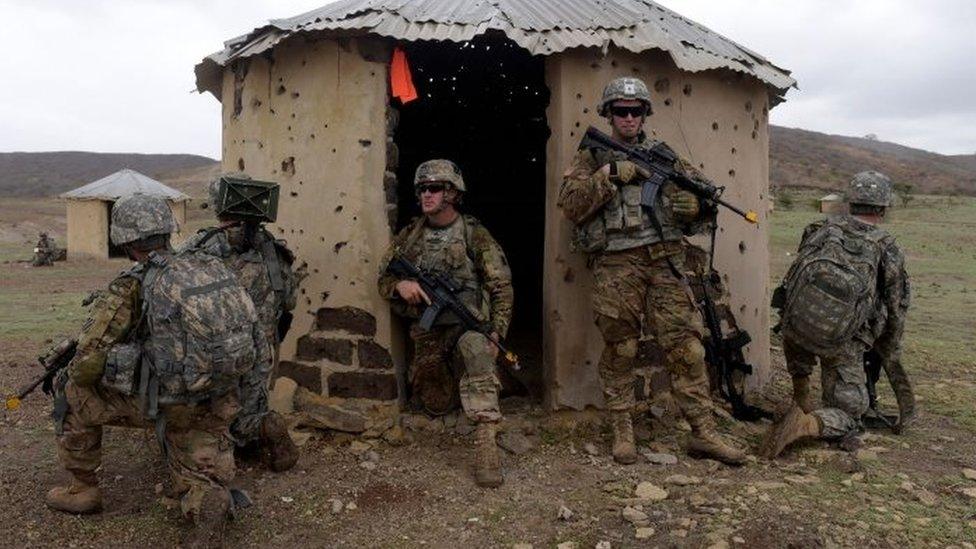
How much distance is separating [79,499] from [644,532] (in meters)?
2.77

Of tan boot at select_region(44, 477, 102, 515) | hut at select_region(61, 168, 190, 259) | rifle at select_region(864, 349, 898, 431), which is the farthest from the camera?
hut at select_region(61, 168, 190, 259)

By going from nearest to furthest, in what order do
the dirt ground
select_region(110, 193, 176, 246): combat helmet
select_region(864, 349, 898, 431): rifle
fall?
select_region(110, 193, 176, 246): combat helmet, the dirt ground, select_region(864, 349, 898, 431): rifle

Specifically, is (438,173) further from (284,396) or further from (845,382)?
(845,382)

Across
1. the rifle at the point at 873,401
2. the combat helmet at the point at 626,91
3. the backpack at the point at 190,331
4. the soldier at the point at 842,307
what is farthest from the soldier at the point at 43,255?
the rifle at the point at 873,401

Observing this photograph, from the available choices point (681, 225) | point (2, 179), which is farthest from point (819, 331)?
point (2, 179)

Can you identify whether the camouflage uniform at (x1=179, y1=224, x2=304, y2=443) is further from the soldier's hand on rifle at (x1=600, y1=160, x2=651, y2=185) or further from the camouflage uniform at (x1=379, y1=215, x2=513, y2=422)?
the soldier's hand on rifle at (x1=600, y1=160, x2=651, y2=185)

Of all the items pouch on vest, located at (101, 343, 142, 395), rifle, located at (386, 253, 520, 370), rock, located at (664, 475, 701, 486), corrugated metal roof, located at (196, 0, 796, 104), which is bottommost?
rock, located at (664, 475, 701, 486)

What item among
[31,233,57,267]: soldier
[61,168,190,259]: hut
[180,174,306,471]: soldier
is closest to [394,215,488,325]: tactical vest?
[180,174,306,471]: soldier

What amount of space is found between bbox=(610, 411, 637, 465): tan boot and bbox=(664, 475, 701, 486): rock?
0.31 m

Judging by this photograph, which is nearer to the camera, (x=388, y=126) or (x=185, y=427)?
(x=185, y=427)

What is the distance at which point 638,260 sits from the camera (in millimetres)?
4645

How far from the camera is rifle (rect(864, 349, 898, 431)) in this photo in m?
5.43

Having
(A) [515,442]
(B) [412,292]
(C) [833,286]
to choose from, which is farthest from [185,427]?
(C) [833,286]

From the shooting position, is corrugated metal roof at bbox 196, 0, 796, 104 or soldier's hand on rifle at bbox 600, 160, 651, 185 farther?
corrugated metal roof at bbox 196, 0, 796, 104
